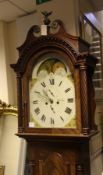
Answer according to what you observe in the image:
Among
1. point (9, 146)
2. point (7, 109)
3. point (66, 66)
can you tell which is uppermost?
point (66, 66)

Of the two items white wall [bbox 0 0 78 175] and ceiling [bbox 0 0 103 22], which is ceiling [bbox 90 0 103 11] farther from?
white wall [bbox 0 0 78 175]

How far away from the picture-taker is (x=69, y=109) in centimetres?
158

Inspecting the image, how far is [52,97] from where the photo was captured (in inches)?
64.8

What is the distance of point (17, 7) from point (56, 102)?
42.1 inches

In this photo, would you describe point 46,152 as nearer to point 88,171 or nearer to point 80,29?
point 88,171

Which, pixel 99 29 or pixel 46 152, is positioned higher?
pixel 99 29

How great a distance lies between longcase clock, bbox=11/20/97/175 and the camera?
5.07 ft

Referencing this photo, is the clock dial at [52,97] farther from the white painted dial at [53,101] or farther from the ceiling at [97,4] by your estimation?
the ceiling at [97,4]

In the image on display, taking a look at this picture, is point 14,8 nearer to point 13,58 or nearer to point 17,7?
point 17,7

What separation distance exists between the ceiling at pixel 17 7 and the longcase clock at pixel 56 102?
23.7 inches

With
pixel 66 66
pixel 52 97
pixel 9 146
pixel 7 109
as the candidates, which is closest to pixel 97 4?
pixel 66 66

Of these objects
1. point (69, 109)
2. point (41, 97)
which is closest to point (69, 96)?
point (69, 109)

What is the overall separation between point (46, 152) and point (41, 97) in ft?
1.19

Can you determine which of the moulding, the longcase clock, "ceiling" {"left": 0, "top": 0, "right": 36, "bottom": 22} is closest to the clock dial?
the longcase clock
